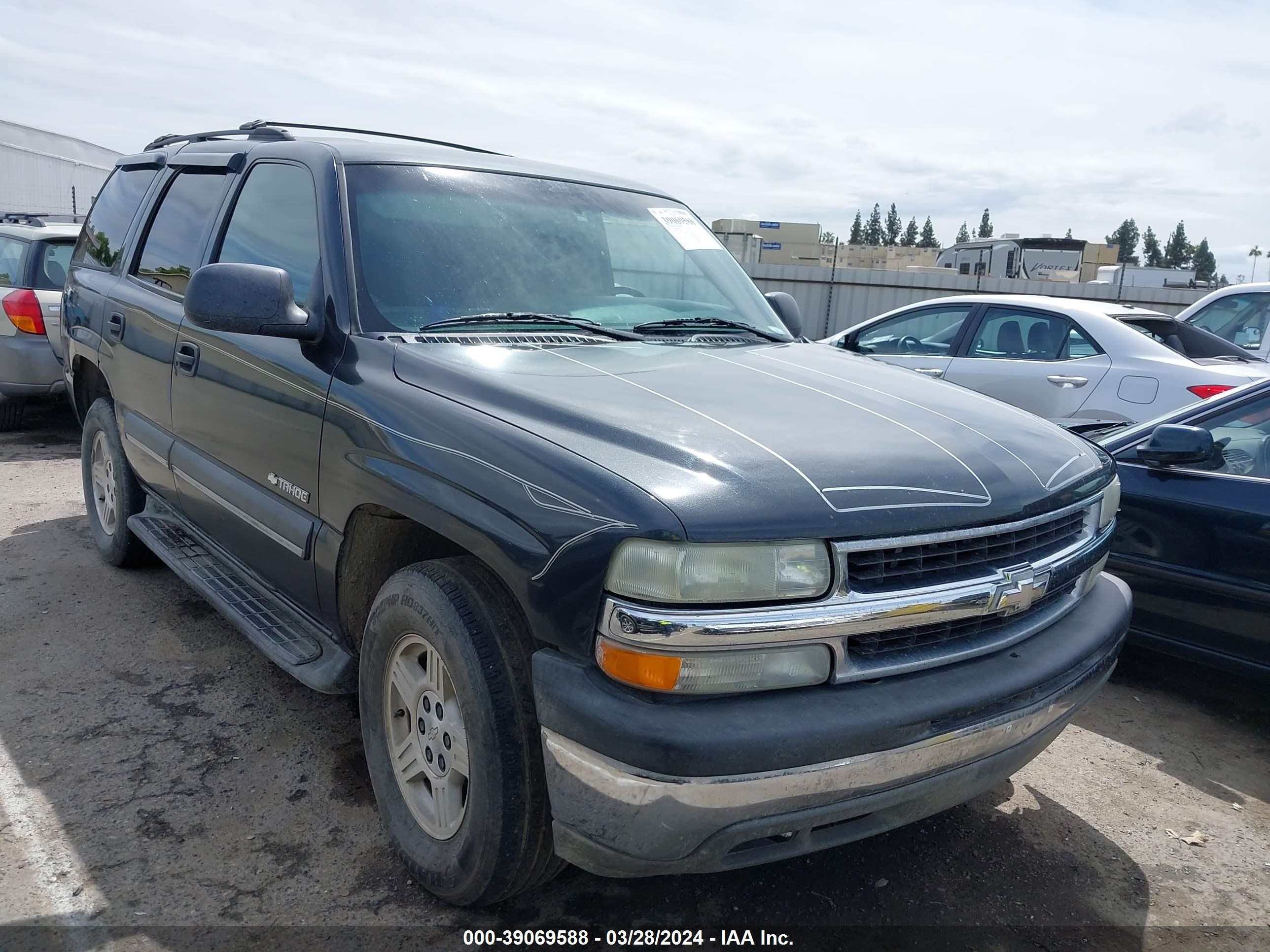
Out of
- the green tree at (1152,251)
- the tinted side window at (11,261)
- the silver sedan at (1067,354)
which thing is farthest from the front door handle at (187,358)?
the green tree at (1152,251)

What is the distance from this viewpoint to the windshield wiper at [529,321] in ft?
9.41

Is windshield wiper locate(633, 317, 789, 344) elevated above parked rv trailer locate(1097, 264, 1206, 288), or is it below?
below

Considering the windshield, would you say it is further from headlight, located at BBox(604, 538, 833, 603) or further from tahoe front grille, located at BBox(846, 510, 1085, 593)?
tahoe front grille, located at BBox(846, 510, 1085, 593)

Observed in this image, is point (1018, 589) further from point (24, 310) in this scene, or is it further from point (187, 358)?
point (24, 310)

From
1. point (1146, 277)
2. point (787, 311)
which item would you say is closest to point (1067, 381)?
point (787, 311)

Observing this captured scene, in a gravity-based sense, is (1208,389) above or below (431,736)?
above

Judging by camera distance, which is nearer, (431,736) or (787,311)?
(431,736)

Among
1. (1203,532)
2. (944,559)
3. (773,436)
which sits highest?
(773,436)

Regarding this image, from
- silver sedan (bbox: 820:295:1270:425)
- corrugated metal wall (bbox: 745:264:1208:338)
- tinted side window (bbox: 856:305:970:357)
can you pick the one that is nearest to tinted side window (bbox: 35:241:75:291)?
silver sedan (bbox: 820:295:1270:425)

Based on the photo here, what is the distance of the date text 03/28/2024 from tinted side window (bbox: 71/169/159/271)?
3.71 metres

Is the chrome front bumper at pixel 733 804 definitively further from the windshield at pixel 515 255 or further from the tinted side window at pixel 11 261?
the tinted side window at pixel 11 261

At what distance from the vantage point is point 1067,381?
698 cm

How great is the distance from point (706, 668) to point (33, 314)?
7651 millimetres

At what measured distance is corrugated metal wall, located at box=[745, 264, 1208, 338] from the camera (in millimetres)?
19109
